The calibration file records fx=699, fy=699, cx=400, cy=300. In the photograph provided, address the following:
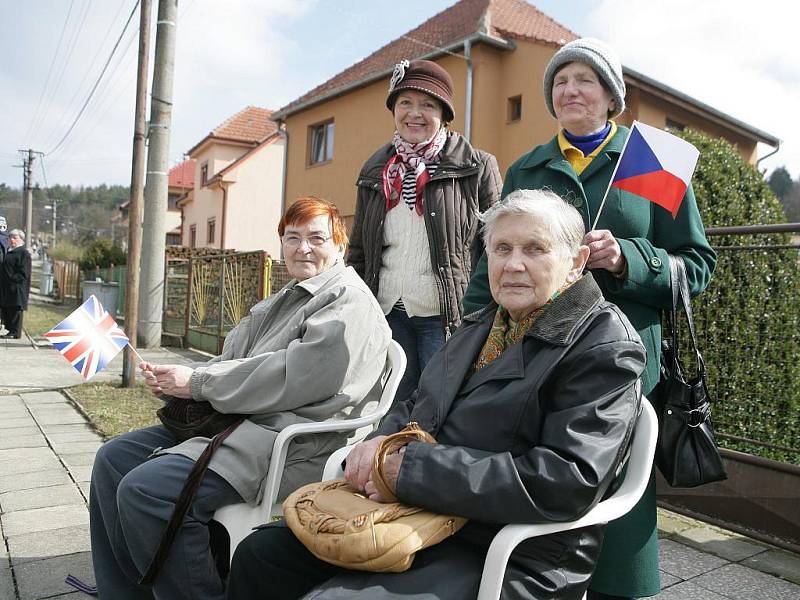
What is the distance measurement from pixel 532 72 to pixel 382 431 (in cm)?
1340

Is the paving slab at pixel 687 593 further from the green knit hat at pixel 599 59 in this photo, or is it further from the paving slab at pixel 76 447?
the paving slab at pixel 76 447

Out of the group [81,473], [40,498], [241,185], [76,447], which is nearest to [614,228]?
[40,498]

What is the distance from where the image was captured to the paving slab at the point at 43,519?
3.50 meters

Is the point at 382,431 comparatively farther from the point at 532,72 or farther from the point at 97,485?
the point at 532,72

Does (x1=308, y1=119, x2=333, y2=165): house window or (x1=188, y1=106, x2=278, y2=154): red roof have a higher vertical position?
(x1=188, y1=106, x2=278, y2=154): red roof

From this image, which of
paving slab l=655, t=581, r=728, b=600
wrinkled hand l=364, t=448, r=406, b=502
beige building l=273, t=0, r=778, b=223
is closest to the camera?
wrinkled hand l=364, t=448, r=406, b=502

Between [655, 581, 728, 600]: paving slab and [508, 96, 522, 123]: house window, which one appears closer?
[655, 581, 728, 600]: paving slab

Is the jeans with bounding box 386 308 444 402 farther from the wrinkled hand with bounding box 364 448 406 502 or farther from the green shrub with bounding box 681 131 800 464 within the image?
the green shrub with bounding box 681 131 800 464

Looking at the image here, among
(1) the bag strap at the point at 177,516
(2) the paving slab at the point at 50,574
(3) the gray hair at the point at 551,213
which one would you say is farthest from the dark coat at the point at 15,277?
(3) the gray hair at the point at 551,213

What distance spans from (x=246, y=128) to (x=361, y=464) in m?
31.1

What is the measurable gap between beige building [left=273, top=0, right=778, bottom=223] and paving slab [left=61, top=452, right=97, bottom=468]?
379 inches

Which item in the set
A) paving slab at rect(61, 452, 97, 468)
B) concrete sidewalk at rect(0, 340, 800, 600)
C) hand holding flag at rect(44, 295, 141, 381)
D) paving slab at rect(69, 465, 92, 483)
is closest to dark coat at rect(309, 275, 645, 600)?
hand holding flag at rect(44, 295, 141, 381)

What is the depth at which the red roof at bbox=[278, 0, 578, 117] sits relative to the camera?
→ 15.0m

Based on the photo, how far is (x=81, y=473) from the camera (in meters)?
4.45
